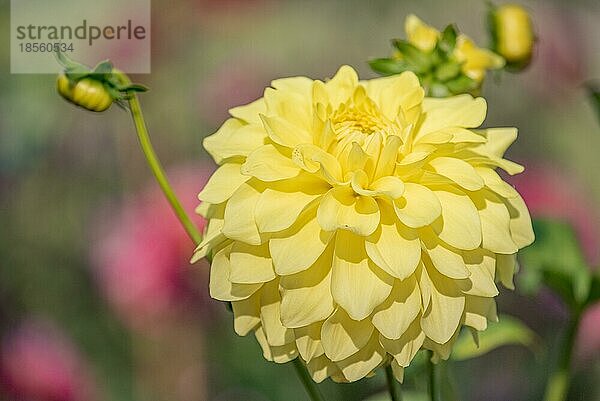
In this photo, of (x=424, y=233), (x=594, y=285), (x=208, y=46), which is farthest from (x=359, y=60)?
(x=424, y=233)

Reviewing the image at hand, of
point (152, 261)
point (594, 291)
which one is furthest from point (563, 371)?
point (152, 261)

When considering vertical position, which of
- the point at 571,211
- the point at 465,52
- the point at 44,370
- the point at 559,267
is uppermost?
the point at 465,52

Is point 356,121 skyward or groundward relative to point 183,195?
skyward

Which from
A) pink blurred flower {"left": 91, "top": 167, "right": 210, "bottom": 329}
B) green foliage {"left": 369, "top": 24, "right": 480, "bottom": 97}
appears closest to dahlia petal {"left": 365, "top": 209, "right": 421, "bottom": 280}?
green foliage {"left": 369, "top": 24, "right": 480, "bottom": 97}

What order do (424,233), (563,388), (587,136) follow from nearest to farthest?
(424,233), (563,388), (587,136)

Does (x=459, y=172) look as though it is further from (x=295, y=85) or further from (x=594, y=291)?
(x=594, y=291)

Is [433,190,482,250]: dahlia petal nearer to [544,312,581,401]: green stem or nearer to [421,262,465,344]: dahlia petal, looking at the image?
[421,262,465,344]: dahlia petal

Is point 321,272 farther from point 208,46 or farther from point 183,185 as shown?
point 208,46

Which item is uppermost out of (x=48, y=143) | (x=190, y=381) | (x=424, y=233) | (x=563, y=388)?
(x=424, y=233)
